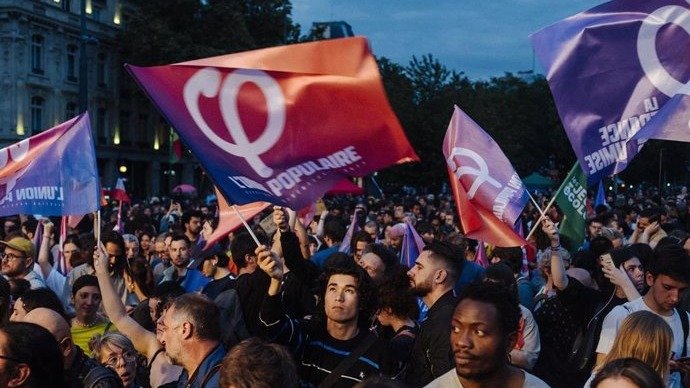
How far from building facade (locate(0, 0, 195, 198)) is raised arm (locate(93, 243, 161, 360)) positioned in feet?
111

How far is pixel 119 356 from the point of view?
5094 mm

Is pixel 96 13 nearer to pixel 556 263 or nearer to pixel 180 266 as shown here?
pixel 180 266

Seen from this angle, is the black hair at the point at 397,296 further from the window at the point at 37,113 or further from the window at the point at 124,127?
the window at the point at 124,127

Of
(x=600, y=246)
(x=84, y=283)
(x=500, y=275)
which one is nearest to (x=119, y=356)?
(x=84, y=283)

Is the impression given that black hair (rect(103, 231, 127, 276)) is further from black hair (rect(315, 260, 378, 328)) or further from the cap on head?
black hair (rect(315, 260, 378, 328))

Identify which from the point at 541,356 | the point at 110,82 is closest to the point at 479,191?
the point at 541,356

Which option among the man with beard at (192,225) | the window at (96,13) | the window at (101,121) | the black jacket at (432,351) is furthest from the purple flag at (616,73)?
the window at (101,121)

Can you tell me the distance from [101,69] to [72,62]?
9.07 feet

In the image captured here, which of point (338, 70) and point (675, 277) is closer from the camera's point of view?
point (675, 277)

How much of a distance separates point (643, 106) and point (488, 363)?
3.68m

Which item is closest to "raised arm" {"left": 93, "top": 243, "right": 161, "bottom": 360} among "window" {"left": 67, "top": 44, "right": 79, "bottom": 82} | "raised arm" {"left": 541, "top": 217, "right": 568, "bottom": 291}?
"raised arm" {"left": 541, "top": 217, "right": 568, "bottom": 291}

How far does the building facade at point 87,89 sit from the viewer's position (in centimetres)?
4488

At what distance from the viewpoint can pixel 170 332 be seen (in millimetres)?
4500

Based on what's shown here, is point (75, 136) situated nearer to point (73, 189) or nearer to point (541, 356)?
point (73, 189)
